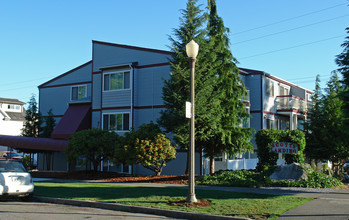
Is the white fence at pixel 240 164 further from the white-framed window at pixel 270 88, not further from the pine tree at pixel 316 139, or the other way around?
the white-framed window at pixel 270 88

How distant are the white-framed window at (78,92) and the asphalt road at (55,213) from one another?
67.3ft

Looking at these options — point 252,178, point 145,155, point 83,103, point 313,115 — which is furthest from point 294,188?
point 83,103

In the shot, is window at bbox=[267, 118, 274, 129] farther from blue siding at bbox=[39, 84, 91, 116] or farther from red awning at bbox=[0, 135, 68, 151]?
blue siding at bbox=[39, 84, 91, 116]

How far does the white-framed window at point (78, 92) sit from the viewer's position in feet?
102

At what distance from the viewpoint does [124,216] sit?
9.24 meters

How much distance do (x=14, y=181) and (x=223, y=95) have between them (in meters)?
11.6

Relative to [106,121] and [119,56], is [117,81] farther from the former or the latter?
[106,121]

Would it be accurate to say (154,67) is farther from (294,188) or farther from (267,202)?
(267,202)

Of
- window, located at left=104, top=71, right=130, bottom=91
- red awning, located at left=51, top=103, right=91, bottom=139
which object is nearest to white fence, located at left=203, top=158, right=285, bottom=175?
window, located at left=104, top=71, right=130, bottom=91

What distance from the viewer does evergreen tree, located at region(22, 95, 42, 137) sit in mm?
31641

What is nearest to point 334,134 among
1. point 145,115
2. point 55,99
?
point 145,115

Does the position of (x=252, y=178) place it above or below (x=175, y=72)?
below

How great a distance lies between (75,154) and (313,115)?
18.5m

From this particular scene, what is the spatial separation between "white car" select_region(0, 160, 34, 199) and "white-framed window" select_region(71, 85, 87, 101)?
19.2 m
